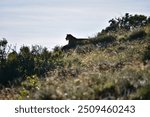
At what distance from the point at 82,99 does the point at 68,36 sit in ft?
65.8

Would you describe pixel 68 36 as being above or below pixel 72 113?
above

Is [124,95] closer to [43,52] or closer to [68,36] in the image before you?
[43,52]

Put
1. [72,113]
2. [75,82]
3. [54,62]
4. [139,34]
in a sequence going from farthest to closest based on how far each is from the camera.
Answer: [139,34] → [54,62] → [75,82] → [72,113]

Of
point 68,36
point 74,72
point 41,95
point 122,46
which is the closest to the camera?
point 41,95

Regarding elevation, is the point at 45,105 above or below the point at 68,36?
below

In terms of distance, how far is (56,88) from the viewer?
38.7ft

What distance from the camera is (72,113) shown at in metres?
10.6

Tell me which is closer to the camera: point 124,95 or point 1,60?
point 124,95

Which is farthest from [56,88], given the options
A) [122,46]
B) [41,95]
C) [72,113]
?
[122,46]

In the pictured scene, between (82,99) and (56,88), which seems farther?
(56,88)

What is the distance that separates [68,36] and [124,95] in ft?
65.6

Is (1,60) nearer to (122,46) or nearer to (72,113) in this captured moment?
(122,46)

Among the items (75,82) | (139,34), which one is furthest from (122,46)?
(75,82)

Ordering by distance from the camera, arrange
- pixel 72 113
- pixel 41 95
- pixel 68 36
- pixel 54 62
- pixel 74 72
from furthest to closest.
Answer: pixel 68 36, pixel 54 62, pixel 74 72, pixel 41 95, pixel 72 113
